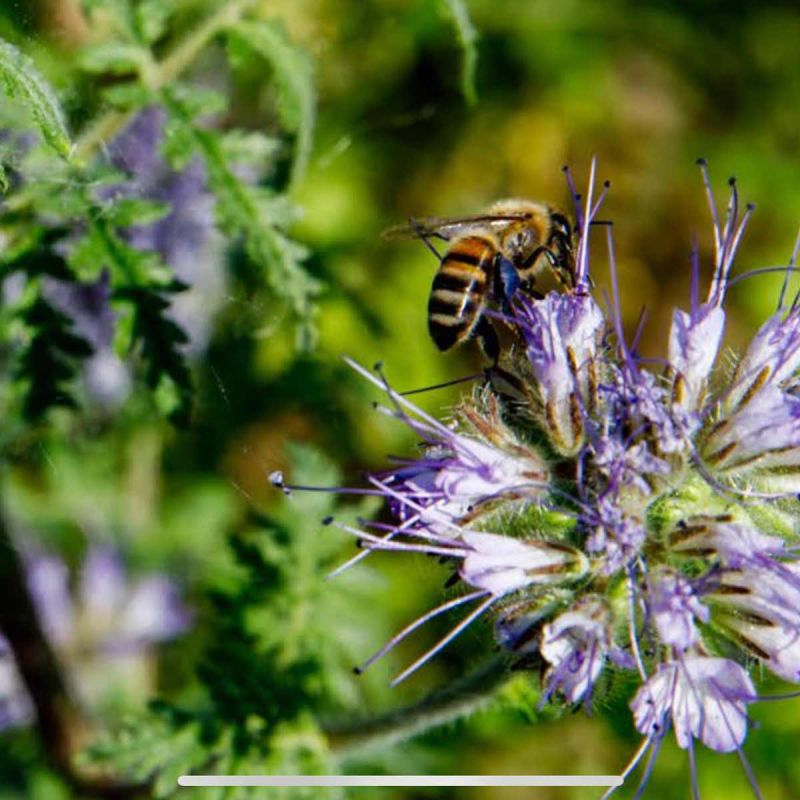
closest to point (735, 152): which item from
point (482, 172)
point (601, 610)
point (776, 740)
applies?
point (482, 172)

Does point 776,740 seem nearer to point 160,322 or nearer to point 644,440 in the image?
point 644,440

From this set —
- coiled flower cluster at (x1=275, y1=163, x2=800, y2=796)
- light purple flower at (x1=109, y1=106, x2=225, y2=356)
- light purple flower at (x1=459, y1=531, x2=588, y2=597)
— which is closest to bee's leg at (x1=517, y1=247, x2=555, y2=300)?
coiled flower cluster at (x1=275, y1=163, x2=800, y2=796)

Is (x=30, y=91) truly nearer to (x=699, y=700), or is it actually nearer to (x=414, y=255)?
(x=699, y=700)

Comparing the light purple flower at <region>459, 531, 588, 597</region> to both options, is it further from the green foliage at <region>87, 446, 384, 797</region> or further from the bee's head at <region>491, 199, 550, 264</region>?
the green foliage at <region>87, 446, 384, 797</region>

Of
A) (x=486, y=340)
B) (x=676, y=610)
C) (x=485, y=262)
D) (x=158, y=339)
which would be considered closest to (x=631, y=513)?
(x=676, y=610)

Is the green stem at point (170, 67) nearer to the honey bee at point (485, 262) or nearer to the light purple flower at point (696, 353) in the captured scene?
the honey bee at point (485, 262)

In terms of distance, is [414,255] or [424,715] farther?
[414,255]
